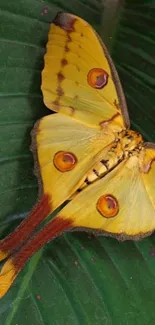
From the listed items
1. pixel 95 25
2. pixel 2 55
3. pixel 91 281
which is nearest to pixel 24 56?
pixel 2 55

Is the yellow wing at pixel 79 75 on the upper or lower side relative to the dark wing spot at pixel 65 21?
lower

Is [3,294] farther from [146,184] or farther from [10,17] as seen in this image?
[10,17]

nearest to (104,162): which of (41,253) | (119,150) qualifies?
(119,150)

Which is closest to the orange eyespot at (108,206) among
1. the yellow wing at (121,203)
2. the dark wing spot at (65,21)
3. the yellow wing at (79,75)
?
the yellow wing at (121,203)

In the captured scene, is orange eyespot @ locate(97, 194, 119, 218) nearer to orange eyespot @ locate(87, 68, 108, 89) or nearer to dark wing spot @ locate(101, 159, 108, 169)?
dark wing spot @ locate(101, 159, 108, 169)

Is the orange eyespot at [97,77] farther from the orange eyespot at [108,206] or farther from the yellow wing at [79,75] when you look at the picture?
the orange eyespot at [108,206]

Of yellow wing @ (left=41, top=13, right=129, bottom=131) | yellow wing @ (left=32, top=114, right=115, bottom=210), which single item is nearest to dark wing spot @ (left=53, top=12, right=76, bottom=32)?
yellow wing @ (left=41, top=13, right=129, bottom=131)
